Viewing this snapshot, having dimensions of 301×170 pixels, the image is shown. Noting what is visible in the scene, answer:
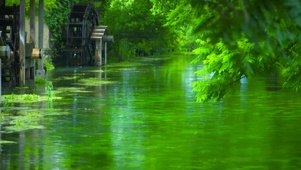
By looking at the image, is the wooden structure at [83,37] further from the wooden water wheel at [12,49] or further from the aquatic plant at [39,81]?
the wooden water wheel at [12,49]

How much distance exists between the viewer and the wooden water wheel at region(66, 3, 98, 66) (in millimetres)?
56562

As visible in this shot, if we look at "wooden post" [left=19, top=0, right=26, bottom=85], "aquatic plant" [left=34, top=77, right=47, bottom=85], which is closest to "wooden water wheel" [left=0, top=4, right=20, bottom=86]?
"wooden post" [left=19, top=0, right=26, bottom=85]

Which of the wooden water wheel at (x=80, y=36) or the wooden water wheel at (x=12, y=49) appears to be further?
the wooden water wheel at (x=80, y=36)

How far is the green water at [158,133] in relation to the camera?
16.2m

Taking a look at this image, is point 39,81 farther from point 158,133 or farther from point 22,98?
point 158,133

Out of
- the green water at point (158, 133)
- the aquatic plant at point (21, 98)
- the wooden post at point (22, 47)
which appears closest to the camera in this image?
the green water at point (158, 133)

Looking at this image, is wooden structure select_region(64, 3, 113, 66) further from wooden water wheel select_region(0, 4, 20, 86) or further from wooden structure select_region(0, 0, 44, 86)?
wooden water wheel select_region(0, 4, 20, 86)

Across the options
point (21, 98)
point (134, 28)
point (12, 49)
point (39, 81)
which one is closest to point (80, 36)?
point (134, 28)

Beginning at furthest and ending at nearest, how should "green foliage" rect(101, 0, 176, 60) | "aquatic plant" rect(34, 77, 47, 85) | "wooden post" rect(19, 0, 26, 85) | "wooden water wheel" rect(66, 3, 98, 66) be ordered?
"green foliage" rect(101, 0, 176, 60) < "wooden water wheel" rect(66, 3, 98, 66) < "aquatic plant" rect(34, 77, 47, 85) < "wooden post" rect(19, 0, 26, 85)

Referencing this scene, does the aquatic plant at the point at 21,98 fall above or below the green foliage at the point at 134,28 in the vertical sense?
below

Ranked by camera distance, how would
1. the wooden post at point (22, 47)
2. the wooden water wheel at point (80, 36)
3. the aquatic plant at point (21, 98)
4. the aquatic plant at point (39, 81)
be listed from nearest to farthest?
the aquatic plant at point (21, 98) < the wooden post at point (22, 47) < the aquatic plant at point (39, 81) < the wooden water wheel at point (80, 36)

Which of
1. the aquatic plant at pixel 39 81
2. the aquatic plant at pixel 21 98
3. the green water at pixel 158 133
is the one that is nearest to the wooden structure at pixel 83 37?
the aquatic plant at pixel 39 81

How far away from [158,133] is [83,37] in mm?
36610

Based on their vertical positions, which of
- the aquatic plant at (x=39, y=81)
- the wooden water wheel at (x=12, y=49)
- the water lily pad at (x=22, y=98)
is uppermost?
the wooden water wheel at (x=12, y=49)
